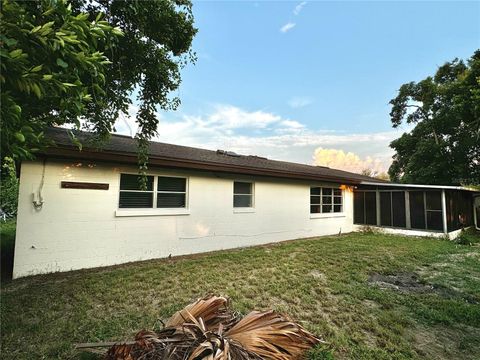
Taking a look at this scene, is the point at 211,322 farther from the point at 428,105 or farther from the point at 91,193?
the point at 428,105

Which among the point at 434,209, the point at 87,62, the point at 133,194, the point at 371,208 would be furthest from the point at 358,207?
the point at 87,62

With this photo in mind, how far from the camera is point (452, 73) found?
67.8 ft

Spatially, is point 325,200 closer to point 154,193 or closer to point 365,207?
point 365,207

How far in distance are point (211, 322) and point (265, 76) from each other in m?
13.8

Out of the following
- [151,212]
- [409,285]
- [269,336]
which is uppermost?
[151,212]

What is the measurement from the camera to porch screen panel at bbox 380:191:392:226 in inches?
490

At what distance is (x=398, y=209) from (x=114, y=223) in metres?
12.7

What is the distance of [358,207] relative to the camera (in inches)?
520

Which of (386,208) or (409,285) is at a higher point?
(386,208)

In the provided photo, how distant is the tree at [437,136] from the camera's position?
1802 cm

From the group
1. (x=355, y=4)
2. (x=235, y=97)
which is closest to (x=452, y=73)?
(x=355, y=4)

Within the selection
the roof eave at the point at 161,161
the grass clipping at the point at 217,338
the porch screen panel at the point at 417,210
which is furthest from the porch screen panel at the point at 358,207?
the grass clipping at the point at 217,338

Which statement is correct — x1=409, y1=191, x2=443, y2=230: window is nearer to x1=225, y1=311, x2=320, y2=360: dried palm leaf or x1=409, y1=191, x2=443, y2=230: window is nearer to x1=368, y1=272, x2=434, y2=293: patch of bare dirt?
x1=368, y1=272, x2=434, y2=293: patch of bare dirt

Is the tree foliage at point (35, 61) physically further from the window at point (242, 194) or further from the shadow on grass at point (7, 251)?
the window at point (242, 194)
